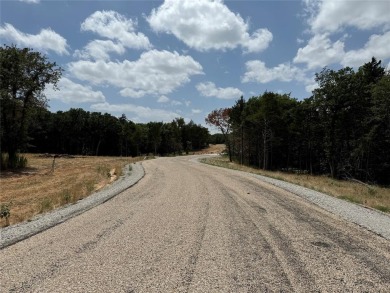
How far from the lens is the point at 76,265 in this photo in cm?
614

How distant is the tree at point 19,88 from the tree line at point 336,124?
28234 mm

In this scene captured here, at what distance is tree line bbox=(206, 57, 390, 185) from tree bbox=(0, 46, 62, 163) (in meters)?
28.2

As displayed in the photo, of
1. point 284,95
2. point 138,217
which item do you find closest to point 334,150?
point 284,95

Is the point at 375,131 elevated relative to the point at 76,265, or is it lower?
elevated

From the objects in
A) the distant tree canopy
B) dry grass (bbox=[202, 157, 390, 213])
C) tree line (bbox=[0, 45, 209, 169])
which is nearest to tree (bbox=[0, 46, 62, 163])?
tree line (bbox=[0, 45, 209, 169])

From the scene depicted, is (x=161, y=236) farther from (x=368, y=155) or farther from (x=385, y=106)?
(x=368, y=155)

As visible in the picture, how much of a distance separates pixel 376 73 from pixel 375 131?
13172 mm

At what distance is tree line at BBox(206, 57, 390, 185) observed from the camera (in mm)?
38219

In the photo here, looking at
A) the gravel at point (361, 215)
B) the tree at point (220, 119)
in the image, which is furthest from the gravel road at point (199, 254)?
the tree at point (220, 119)

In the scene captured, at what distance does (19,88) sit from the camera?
34.9 meters

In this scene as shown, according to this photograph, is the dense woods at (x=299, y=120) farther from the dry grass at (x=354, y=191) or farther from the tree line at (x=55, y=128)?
the dry grass at (x=354, y=191)

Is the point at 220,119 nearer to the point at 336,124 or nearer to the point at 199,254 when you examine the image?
the point at 336,124

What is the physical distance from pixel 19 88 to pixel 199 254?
1353 inches

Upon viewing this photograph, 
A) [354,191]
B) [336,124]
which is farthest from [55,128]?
[354,191]
